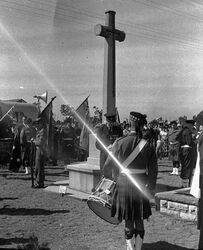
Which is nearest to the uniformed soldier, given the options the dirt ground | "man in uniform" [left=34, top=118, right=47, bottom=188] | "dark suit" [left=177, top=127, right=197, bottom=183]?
"man in uniform" [left=34, top=118, right=47, bottom=188]

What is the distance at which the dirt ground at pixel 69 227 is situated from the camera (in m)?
5.88

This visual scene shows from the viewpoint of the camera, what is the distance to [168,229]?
6652 mm

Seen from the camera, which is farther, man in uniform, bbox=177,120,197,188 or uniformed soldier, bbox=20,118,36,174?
uniformed soldier, bbox=20,118,36,174

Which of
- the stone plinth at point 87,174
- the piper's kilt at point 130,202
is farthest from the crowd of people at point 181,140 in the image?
the piper's kilt at point 130,202

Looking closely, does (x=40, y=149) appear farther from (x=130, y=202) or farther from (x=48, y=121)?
(x=130, y=202)

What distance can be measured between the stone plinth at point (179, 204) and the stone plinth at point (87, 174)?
2.10 m

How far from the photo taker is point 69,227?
6.82m

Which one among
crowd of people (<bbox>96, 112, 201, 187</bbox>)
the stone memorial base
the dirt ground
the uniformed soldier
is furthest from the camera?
the uniformed soldier

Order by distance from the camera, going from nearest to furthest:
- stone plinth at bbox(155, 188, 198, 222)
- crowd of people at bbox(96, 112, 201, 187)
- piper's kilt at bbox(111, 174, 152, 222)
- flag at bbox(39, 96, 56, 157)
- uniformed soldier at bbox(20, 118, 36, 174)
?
piper's kilt at bbox(111, 174, 152, 222)
stone plinth at bbox(155, 188, 198, 222)
crowd of people at bbox(96, 112, 201, 187)
flag at bbox(39, 96, 56, 157)
uniformed soldier at bbox(20, 118, 36, 174)

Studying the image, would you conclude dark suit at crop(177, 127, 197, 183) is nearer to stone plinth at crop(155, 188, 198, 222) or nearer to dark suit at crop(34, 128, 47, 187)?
stone plinth at crop(155, 188, 198, 222)

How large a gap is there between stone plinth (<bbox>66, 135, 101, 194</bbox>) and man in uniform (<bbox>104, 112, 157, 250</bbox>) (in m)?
4.22

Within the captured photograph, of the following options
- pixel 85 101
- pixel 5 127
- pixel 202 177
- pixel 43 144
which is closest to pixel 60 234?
pixel 202 177

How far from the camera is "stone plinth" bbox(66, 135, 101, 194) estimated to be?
9.38m

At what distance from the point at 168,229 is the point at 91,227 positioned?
1380 mm
